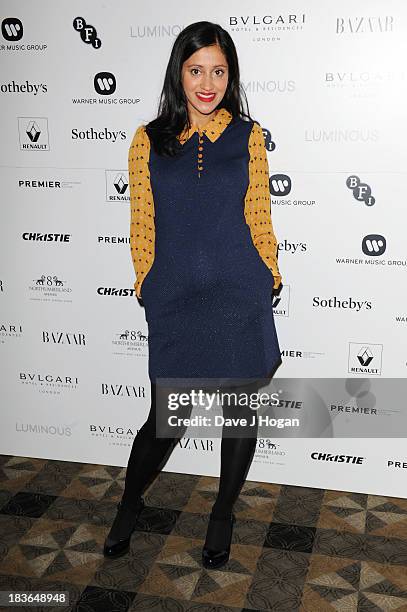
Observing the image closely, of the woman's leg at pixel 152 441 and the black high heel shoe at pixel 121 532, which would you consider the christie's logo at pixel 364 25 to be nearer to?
the woman's leg at pixel 152 441

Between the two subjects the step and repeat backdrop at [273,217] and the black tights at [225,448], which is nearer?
the black tights at [225,448]

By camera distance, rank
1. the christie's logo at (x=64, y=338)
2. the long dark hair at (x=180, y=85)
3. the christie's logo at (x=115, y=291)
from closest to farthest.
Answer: the long dark hair at (x=180, y=85)
the christie's logo at (x=115, y=291)
the christie's logo at (x=64, y=338)

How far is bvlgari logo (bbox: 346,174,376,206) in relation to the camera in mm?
2570

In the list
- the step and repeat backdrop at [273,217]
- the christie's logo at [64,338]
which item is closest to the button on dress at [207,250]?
the step and repeat backdrop at [273,217]

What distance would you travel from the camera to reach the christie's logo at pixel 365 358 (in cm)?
274

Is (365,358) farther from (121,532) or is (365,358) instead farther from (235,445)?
(121,532)

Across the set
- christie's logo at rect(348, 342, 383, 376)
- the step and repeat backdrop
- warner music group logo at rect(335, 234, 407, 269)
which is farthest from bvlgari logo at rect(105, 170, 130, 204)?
christie's logo at rect(348, 342, 383, 376)

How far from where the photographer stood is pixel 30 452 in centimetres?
319

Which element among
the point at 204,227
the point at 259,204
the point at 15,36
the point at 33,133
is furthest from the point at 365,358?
the point at 15,36

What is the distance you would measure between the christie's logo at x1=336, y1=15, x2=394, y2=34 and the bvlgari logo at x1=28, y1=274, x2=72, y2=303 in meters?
1.42

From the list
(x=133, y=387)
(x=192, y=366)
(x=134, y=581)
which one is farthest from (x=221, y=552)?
(x=133, y=387)

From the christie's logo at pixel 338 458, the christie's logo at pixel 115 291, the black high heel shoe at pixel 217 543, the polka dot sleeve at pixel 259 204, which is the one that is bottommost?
the black high heel shoe at pixel 217 543

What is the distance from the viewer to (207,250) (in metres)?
2.18

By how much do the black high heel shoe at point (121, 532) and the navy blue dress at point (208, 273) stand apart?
1.75ft
